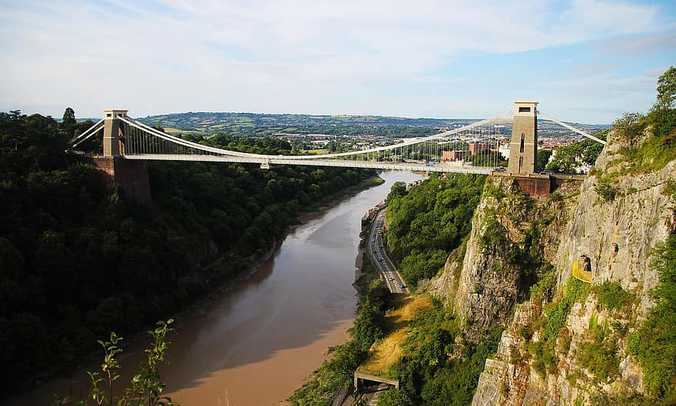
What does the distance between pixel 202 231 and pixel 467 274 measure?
11903 millimetres

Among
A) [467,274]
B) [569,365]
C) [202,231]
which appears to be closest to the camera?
[569,365]

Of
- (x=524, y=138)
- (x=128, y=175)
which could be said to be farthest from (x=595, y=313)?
(x=128, y=175)

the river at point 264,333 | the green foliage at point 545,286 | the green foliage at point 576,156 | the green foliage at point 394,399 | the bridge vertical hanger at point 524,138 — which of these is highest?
the bridge vertical hanger at point 524,138

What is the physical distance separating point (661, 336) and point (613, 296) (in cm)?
121

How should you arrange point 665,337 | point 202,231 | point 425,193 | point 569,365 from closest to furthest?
point 665,337, point 569,365, point 202,231, point 425,193

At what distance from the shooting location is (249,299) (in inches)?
770

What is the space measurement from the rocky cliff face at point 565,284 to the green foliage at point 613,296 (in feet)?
0.05

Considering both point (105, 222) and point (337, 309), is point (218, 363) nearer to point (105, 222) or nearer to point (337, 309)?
point (337, 309)

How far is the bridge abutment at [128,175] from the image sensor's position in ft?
67.9

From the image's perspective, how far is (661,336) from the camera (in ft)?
23.0

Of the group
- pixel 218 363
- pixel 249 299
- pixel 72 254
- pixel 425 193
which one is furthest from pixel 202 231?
pixel 425 193

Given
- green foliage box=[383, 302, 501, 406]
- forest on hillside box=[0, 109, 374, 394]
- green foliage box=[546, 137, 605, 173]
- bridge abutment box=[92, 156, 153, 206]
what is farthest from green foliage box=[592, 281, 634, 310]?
bridge abutment box=[92, 156, 153, 206]

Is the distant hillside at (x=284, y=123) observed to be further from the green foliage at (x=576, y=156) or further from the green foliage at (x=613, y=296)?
the green foliage at (x=613, y=296)

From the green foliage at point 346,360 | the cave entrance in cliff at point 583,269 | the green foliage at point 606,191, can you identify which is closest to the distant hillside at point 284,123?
the green foliage at point 346,360
